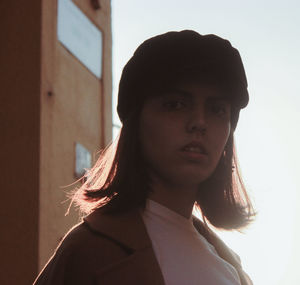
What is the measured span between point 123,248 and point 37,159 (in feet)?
15.9

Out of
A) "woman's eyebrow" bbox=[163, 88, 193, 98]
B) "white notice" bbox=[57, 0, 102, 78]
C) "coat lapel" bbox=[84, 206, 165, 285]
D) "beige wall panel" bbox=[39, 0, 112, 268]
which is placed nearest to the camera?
"coat lapel" bbox=[84, 206, 165, 285]

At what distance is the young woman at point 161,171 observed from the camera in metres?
1.64

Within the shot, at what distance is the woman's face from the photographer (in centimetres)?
177

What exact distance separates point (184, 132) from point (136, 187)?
27 cm

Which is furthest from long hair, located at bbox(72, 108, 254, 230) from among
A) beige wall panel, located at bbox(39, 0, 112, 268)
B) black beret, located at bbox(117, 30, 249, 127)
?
beige wall panel, located at bbox(39, 0, 112, 268)

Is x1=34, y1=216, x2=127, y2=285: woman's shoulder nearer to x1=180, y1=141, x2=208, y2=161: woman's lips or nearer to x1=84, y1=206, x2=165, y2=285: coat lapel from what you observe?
x1=84, y1=206, x2=165, y2=285: coat lapel

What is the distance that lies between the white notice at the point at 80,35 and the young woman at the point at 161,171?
584 centimetres

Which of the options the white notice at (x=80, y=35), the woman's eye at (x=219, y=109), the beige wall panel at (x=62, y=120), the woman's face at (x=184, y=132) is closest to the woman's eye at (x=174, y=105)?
the woman's face at (x=184, y=132)

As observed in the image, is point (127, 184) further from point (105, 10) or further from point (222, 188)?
point (105, 10)

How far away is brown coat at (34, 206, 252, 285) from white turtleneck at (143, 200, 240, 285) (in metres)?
0.08

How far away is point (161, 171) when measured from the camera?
1830 mm

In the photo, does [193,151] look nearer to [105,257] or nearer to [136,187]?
[136,187]

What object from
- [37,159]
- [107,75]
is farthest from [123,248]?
[107,75]

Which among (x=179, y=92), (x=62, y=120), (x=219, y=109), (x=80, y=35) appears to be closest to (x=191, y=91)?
(x=179, y=92)
